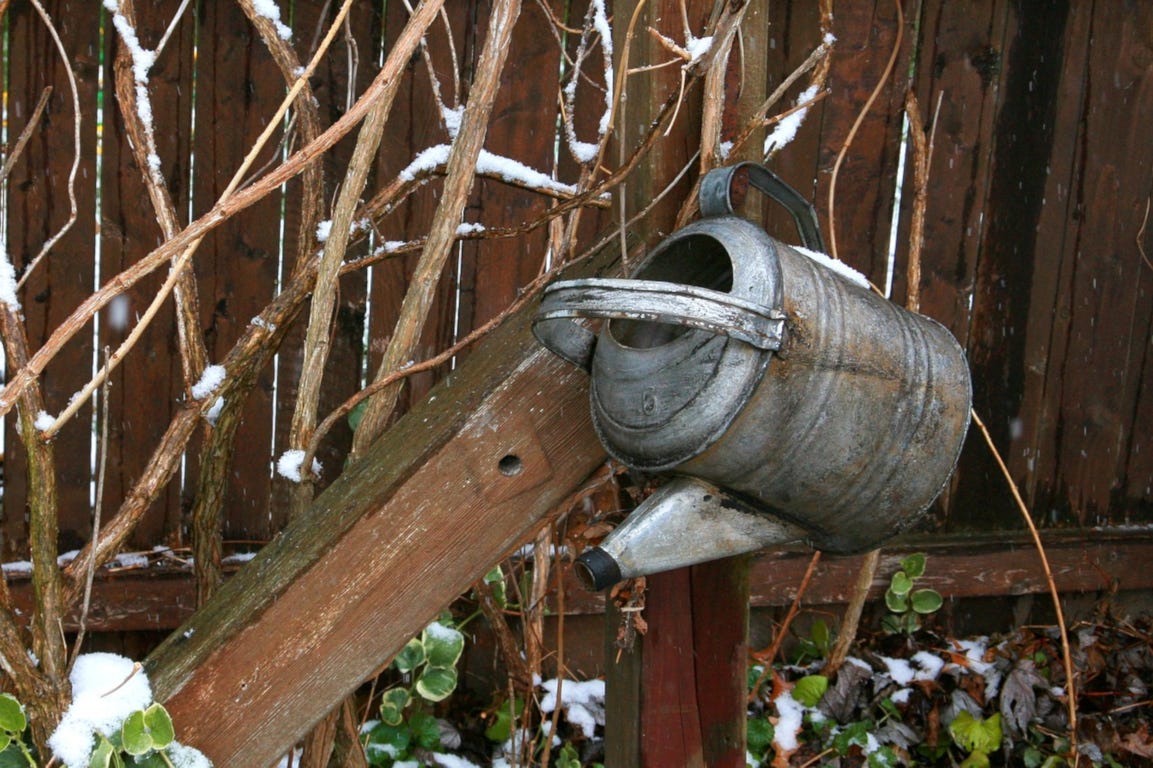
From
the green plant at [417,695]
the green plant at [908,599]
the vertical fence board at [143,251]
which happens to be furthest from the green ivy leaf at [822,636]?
the vertical fence board at [143,251]

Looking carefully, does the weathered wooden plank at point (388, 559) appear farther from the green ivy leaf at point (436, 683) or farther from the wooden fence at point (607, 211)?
the green ivy leaf at point (436, 683)

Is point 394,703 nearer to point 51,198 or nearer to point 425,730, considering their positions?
point 425,730

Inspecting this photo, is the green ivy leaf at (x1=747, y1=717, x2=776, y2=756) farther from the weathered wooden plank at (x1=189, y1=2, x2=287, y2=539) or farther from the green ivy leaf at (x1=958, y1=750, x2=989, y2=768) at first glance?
the weathered wooden plank at (x1=189, y1=2, x2=287, y2=539)

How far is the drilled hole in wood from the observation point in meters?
1.15

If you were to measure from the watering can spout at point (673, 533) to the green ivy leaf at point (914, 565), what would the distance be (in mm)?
1970

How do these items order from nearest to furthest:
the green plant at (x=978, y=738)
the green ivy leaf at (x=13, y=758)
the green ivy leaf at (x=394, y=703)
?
the green ivy leaf at (x=13, y=758), the green ivy leaf at (x=394, y=703), the green plant at (x=978, y=738)

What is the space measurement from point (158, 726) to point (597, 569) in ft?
1.56

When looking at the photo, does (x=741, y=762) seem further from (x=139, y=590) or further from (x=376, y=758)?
(x=139, y=590)

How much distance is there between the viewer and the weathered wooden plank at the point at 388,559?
1.13 meters

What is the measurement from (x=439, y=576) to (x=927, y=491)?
50cm

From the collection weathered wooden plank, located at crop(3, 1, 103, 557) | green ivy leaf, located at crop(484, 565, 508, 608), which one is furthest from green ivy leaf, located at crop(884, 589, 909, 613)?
weathered wooden plank, located at crop(3, 1, 103, 557)

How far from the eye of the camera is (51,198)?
7.58 feet

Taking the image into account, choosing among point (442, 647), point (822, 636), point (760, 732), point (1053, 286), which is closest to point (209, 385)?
point (442, 647)

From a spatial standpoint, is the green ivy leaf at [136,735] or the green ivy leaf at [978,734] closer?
the green ivy leaf at [136,735]
